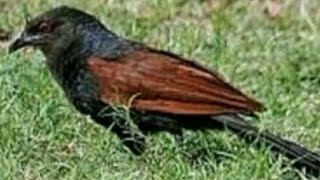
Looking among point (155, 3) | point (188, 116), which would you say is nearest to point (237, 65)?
point (155, 3)

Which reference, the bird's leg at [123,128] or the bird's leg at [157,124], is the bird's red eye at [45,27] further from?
the bird's leg at [157,124]

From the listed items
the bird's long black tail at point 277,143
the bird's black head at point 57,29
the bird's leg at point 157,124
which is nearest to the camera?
the bird's long black tail at point 277,143

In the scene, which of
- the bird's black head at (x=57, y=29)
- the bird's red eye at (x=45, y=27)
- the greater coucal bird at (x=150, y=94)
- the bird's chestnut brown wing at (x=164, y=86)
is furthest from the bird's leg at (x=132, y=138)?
the bird's red eye at (x=45, y=27)

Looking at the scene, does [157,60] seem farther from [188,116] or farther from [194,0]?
[194,0]

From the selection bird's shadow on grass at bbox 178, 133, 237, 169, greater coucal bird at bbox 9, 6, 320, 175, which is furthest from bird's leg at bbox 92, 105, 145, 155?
bird's shadow on grass at bbox 178, 133, 237, 169

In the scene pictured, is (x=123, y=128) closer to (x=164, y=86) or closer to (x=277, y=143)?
(x=164, y=86)

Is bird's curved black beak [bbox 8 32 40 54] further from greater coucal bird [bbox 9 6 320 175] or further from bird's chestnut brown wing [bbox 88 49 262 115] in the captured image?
bird's chestnut brown wing [bbox 88 49 262 115]
